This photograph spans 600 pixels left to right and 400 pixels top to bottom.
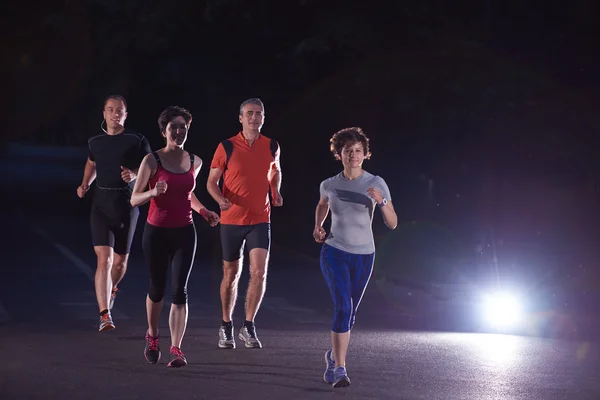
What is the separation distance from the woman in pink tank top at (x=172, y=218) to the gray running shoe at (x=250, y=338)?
1.15m

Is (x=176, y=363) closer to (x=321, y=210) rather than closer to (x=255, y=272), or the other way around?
(x=255, y=272)

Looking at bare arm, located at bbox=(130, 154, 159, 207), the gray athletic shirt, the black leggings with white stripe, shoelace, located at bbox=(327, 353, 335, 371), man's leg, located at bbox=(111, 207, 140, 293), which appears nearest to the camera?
the gray athletic shirt

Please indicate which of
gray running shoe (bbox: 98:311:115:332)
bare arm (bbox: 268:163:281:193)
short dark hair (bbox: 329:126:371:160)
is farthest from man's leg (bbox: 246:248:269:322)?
short dark hair (bbox: 329:126:371:160)

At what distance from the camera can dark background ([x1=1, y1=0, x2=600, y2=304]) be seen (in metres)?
22.3

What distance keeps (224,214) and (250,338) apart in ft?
3.73

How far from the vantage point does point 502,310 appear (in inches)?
517

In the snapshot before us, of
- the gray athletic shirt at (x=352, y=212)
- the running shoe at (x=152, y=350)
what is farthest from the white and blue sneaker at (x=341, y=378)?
the running shoe at (x=152, y=350)

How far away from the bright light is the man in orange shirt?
2865 mm

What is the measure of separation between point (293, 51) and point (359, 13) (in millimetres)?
1590

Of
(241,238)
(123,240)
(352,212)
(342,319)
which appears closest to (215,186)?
(241,238)

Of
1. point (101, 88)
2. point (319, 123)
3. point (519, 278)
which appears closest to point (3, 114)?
point (101, 88)

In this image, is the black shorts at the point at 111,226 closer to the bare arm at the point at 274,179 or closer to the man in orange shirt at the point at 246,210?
the man in orange shirt at the point at 246,210

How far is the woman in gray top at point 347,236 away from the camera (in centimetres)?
881

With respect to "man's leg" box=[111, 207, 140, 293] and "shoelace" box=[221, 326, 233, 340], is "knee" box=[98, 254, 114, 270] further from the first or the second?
"shoelace" box=[221, 326, 233, 340]
